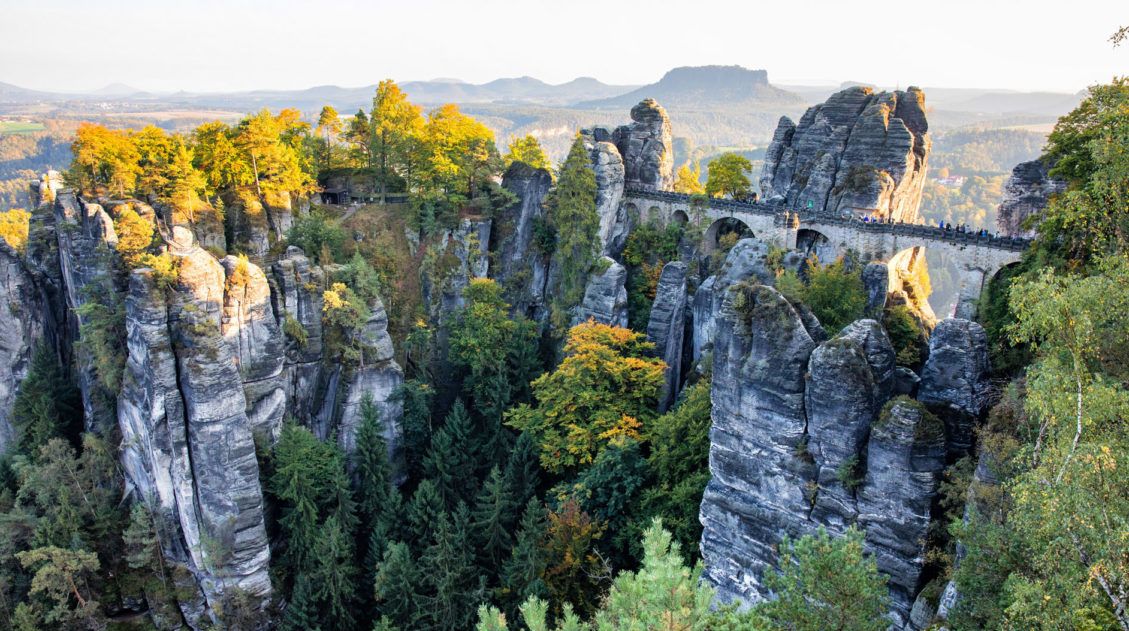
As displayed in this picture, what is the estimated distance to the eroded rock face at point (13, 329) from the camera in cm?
3688

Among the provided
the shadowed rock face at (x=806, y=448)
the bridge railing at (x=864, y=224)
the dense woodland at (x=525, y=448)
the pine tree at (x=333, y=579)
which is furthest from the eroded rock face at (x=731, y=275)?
the pine tree at (x=333, y=579)

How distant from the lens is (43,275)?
39.5m

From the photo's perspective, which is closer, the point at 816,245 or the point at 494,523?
the point at 494,523

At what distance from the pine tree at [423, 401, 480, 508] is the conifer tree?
845cm

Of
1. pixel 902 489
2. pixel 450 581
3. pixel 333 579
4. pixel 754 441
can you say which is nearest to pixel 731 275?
pixel 754 441

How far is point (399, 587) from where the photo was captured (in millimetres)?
Answer: 26609

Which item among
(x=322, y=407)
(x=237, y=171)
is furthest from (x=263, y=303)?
(x=237, y=171)

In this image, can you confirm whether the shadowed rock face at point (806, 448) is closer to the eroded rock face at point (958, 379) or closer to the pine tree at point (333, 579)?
the eroded rock face at point (958, 379)

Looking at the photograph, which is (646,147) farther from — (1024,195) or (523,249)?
(1024,195)

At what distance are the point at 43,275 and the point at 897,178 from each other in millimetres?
46006

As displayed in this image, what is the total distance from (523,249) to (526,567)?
20883mm

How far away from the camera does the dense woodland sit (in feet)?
39.6

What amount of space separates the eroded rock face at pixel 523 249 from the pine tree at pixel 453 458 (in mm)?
9393

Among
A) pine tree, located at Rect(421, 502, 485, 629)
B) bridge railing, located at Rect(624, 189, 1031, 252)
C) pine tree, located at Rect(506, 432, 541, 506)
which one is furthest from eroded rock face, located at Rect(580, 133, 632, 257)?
pine tree, located at Rect(421, 502, 485, 629)
